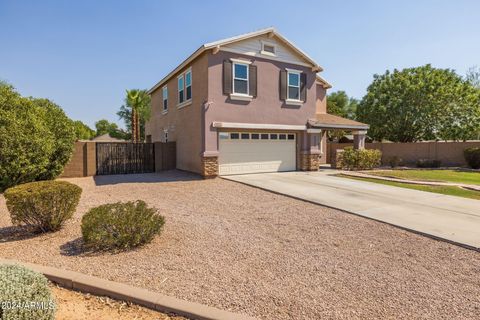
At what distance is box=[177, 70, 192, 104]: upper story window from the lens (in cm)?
1573

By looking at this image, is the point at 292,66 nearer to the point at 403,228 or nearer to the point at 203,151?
the point at 203,151

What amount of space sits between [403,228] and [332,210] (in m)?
1.92

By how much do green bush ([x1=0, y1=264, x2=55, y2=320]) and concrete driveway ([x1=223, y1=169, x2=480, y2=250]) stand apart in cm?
649

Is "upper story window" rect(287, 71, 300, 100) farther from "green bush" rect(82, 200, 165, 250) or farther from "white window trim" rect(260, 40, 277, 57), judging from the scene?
"green bush" rect(82, 200, 165, 250)

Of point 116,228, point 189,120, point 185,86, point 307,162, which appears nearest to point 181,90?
point 185,86

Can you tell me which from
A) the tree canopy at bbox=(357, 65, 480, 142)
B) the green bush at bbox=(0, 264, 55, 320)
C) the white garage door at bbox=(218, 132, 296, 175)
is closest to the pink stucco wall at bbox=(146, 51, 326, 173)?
the white garage door at bbox=(218, 132, 296, 175)

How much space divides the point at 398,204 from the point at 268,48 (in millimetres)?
10353

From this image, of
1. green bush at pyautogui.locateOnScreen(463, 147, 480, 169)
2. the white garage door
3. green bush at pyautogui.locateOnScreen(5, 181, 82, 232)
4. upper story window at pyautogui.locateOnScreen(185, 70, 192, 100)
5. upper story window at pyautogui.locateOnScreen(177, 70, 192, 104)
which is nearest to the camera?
green bush at pyautogui.locateOnScreen(5, 181, 82, 232)

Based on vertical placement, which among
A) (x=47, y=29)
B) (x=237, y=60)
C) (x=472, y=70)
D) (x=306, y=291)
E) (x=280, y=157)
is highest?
(x=472, y=70)

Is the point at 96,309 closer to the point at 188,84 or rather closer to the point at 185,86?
the point at 188,84

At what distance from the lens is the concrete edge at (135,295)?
304cm

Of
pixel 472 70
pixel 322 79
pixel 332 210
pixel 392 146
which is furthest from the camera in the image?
pixel 472 70

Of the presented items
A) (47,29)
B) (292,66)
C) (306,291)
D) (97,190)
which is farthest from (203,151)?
(306,291)

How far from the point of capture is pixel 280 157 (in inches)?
637
